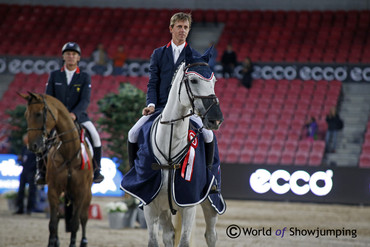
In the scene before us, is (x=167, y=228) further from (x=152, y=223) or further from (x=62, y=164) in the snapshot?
(x=62, y=164)

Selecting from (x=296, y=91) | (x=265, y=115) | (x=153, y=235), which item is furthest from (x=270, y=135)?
(x=153, y=235)

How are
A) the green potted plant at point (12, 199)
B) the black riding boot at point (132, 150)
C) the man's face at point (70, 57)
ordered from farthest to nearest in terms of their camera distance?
the green potted plant at point (12, 199) < the man's face at point (70, 57) < the black riding boot at point (132, 150)

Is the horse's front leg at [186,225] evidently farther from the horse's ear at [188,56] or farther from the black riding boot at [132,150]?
the horse's ear at [188,56]

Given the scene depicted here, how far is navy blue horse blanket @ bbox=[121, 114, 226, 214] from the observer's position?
175 inches

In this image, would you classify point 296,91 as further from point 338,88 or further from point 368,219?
point 368,219

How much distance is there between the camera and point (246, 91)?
18.0m

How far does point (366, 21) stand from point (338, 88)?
3292 mm

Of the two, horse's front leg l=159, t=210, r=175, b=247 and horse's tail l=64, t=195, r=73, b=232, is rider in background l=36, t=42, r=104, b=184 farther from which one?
horse's front leg l=159, t=210, r=175, b=247

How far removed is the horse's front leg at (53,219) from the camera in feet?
20.8

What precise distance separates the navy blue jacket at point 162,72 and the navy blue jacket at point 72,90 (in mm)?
2361

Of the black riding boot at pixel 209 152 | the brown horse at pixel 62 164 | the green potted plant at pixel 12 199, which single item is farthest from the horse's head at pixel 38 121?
the green potted plant at pixel 12 199

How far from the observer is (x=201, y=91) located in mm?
4094

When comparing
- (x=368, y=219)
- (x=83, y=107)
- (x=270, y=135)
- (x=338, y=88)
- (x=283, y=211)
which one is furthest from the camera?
(x=338, y=88)

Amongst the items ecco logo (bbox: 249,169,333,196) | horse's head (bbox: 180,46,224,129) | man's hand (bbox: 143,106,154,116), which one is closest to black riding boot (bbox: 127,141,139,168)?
man's hand (bbox: 143,106,154,116)
